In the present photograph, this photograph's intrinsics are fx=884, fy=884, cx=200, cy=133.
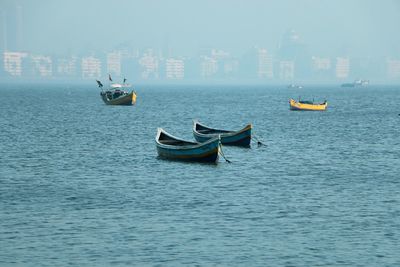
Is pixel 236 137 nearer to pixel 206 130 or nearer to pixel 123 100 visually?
pixel 206 130

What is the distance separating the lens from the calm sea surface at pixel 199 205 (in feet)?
119

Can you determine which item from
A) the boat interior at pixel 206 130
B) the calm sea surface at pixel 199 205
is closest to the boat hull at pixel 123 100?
the calm sea surface at pixel 199 205

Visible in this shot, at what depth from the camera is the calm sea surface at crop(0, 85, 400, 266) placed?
36.4m

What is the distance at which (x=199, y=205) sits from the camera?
155 ft

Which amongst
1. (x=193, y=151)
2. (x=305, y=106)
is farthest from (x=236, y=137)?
(x=305, y=106)

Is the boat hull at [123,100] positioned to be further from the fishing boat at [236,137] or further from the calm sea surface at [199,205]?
the fishing boat at [236,137]

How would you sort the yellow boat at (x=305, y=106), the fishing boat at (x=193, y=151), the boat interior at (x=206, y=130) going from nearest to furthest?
the fishing boat at (x=193, y=151), the boat interior at (x=206, y=130), the yellow boat at (x=305, y=106)

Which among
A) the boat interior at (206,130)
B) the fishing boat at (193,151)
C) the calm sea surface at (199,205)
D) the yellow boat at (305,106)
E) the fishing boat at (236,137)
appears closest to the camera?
the calm sea surface at (199,205)

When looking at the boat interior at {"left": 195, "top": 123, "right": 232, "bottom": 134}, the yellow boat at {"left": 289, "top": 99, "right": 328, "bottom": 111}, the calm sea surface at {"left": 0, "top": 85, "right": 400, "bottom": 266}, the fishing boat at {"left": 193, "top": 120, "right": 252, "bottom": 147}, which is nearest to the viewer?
the calm sea surface at {"left": 0, "top": 85, "right": 400, "bottom": 266}

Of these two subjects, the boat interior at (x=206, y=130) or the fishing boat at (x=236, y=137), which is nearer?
the fishing boat at (x=236, y=137)

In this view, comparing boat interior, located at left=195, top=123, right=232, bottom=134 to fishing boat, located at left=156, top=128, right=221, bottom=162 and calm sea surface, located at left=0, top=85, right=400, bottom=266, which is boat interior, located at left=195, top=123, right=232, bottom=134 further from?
fishing boat, located at left=156, top=128, right=221, bottom=162

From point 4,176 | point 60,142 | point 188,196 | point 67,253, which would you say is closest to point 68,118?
point 60,142

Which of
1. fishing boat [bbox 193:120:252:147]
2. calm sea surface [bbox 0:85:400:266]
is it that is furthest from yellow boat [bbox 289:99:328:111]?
fishing boat [bbox 193:120:252:147]

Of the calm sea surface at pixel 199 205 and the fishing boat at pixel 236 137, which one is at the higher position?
the fishing boat at pixel 236 137
